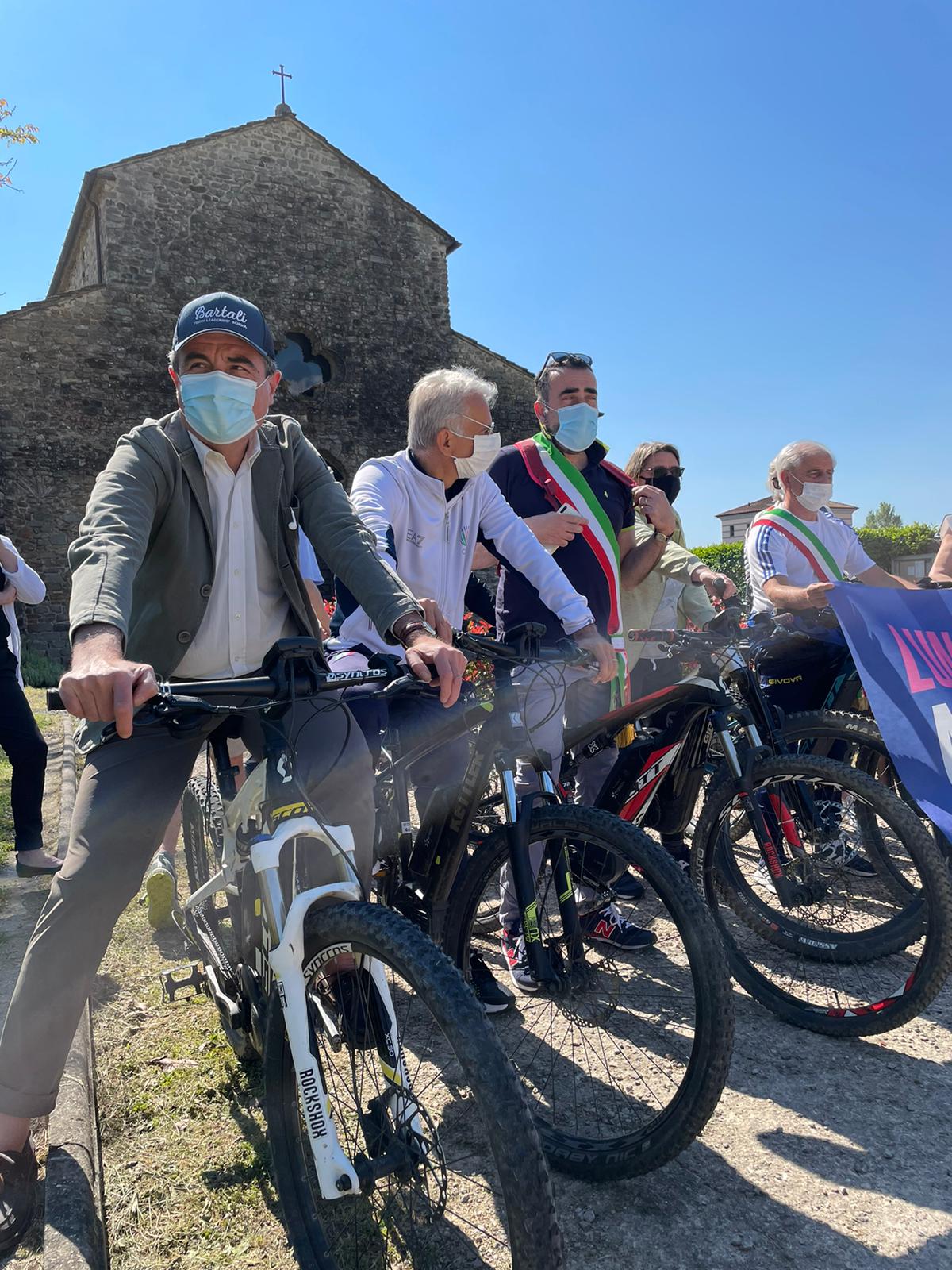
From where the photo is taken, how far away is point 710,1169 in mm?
2291

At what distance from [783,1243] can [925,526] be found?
51.9 meters

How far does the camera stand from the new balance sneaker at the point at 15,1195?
2047 mm

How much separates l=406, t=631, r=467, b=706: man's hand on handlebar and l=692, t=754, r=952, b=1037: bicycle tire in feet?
5.02

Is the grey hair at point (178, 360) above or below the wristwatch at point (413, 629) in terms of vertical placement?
above

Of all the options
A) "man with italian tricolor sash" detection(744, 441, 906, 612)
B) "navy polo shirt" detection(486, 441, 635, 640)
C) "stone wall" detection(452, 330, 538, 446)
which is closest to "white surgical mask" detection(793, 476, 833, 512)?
"man with italian tricolor sash" detection(744, 441, 906, 612)

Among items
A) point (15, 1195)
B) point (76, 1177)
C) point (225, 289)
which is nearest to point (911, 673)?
point (76, 1177)

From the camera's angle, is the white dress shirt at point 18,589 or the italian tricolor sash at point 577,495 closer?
the italian tricolor sash at point 577,495

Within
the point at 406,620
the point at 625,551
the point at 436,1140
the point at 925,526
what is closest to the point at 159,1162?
the point at 436,1140

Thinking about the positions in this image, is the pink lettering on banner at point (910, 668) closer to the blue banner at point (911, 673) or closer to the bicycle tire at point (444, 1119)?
the blue banner at point (911, 673)

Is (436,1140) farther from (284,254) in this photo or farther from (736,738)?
(284,254)

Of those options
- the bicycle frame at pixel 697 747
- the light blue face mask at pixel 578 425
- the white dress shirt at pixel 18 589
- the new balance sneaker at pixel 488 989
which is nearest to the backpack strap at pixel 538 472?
the light blue face mask at pixel 578 425

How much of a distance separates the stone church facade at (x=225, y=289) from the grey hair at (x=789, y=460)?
15.0m

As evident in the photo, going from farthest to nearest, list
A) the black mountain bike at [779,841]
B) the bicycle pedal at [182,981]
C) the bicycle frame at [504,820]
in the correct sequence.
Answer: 1. the black mountain bike at [779,841]
2. the bicycle pedal at [182,981]
3. the bicycle frame at [504,820]

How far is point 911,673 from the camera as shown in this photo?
3.77m
